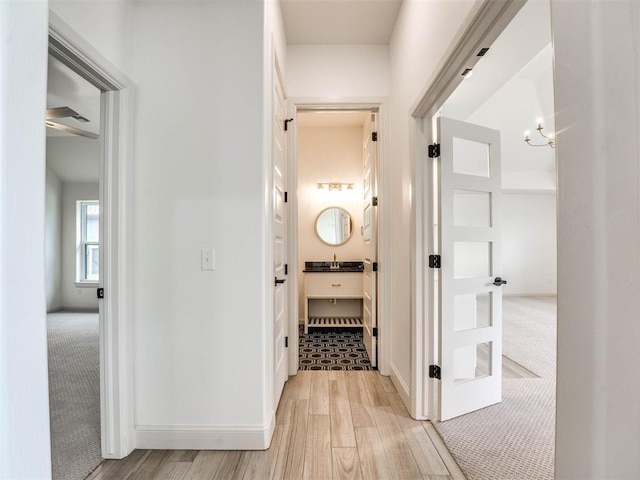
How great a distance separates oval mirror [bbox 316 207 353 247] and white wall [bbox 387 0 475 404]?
1.93 metres

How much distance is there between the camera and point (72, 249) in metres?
6.24

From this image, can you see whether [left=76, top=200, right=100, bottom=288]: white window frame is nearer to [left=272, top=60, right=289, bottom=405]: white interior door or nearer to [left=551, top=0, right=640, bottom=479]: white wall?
[left=272, top=60, right=289, bottom=405]: white interior door

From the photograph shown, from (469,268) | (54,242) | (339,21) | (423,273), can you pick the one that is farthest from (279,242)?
(54,242)

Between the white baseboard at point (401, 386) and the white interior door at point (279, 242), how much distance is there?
35.5 inches

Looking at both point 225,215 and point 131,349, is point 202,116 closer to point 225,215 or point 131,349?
point 225,215

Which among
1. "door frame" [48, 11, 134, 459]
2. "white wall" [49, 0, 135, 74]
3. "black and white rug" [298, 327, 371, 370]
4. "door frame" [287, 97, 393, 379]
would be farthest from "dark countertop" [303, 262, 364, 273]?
"white wall" [49, 0, 135, 74]

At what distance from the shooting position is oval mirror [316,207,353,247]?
4.78 metres

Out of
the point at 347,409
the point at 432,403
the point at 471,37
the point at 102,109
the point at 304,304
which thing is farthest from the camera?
the point at 304,304

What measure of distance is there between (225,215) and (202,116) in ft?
1.94

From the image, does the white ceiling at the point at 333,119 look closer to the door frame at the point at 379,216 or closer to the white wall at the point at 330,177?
the white wall at the point at 330,177

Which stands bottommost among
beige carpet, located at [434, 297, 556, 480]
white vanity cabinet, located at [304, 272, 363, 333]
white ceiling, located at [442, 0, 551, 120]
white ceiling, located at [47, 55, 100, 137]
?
beige carpet, located at [434, 297, 556, 480]

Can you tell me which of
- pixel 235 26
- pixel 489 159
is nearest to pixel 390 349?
pixel 489 159

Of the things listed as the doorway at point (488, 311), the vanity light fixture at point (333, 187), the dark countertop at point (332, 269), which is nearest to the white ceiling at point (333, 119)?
the vanity light fixture at point (333, 187)

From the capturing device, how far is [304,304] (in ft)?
14.7
